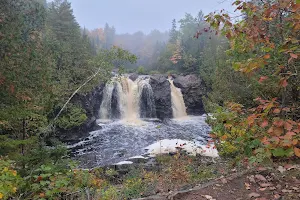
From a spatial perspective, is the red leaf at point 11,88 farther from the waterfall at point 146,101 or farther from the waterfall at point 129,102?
the waterfall at point 146,101

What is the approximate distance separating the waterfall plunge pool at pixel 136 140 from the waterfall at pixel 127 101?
3.85 feet

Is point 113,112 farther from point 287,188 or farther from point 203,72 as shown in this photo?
point 287,188

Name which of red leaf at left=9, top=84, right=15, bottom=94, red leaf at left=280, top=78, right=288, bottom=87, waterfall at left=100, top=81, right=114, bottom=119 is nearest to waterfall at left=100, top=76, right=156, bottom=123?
waterfall at left=100, top=81, right=114, bottom=119

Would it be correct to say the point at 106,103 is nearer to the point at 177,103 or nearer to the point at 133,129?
the point at 133,129

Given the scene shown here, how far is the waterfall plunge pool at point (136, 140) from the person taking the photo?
1215 centimetres

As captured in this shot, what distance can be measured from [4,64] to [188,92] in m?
19.8

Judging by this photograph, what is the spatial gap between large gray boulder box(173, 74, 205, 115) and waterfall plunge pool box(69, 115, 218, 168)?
10.3ft

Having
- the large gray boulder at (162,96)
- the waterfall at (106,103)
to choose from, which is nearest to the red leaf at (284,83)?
the waterfall at (106,103)

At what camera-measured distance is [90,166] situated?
1110 cm

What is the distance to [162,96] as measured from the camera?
23.4 metres

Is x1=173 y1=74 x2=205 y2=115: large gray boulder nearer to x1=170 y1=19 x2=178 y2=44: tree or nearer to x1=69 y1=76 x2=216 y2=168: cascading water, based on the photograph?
x1=69 y1=76 x2=216 y2=168: cascading water

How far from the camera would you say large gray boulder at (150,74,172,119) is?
23.0 metres

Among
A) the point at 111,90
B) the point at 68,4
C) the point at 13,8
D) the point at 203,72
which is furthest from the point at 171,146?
the point at 68,4

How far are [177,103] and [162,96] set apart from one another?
1850 millimetres
